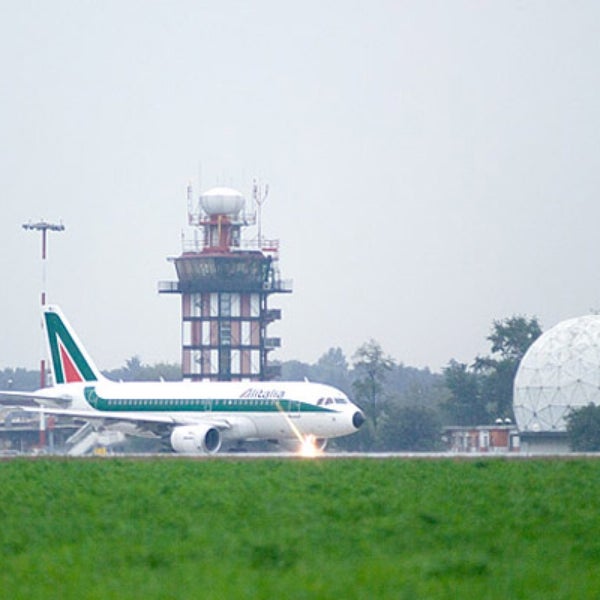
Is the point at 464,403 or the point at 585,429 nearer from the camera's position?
the point at 585,429

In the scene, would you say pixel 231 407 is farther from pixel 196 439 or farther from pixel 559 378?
pixel 559 378

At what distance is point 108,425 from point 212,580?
6157 cm

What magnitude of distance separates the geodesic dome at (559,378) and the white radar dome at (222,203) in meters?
37.5

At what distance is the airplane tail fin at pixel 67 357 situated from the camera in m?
86.4

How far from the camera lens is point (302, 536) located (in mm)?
26922

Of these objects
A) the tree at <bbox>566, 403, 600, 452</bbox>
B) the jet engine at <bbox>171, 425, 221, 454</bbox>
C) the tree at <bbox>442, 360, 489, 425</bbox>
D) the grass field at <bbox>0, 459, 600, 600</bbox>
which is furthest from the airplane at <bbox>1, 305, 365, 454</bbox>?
the tree at <bbox>442, 360, 489, 425</bbox>

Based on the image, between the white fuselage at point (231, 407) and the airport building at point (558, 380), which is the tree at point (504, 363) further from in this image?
the white fuselage at point (231, 407)

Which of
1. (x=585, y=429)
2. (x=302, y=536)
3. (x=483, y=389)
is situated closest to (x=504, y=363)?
(x=483, y=389)

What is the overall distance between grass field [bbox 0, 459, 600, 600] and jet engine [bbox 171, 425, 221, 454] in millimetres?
30792

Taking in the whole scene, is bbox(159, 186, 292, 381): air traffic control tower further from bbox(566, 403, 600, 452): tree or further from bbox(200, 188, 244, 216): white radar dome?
bbox(566, 403, 600, 452): tree

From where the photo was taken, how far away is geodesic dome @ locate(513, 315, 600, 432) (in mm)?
101938

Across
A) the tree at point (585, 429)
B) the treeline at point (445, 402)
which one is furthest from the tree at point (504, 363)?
the tree at point (585, 429)

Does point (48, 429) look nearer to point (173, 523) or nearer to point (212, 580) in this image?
point (173, 523)

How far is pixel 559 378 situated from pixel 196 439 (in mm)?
33197
